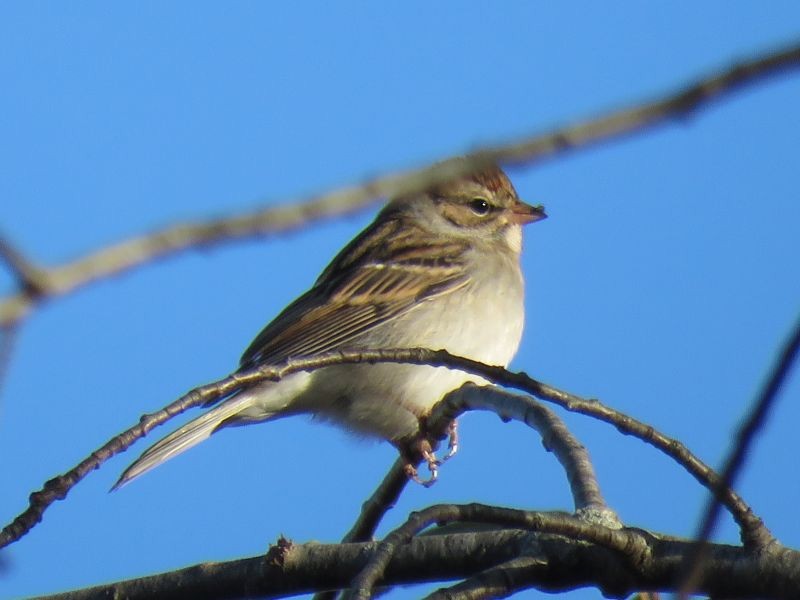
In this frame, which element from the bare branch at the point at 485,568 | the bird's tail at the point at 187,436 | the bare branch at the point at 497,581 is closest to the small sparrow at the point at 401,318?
the bird's tail at the point at 187,436

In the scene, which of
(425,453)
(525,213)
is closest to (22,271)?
(425,453)

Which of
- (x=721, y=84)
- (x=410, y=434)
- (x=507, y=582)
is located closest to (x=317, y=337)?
(x=410, y=434)

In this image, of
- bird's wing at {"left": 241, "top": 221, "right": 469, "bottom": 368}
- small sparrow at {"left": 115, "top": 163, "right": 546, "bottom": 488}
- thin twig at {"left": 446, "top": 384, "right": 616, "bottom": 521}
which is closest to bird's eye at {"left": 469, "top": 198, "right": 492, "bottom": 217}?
small sparrow at {"left": 115, "top": 163, "right": 546, "bottom": 488}

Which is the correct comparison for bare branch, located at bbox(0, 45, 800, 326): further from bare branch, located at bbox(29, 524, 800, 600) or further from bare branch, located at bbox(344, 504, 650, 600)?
bare branch, located at bbox(29, 524, 800, 600)

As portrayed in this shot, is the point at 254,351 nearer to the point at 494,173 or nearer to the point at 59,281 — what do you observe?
→ the point at 494,173

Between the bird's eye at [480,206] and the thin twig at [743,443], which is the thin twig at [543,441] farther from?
the bird's eye at [480,206]

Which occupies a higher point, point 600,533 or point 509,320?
point 509,320
